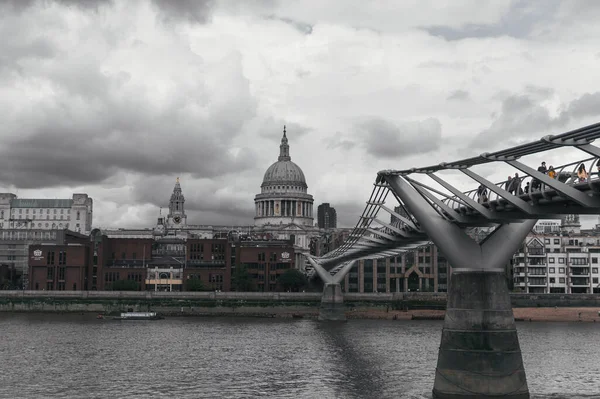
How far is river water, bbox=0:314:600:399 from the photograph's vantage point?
135 ft

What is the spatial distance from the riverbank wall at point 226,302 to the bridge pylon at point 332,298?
995 cm

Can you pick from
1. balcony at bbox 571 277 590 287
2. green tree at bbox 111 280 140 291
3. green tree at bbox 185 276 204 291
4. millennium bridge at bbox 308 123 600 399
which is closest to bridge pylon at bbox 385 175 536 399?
millennium bridge at bbox 308 123 600 399

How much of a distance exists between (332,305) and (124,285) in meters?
47.0

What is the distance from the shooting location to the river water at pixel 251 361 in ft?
135

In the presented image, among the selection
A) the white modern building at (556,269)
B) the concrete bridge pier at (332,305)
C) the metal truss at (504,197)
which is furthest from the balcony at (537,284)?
the metal truss at (504,197)

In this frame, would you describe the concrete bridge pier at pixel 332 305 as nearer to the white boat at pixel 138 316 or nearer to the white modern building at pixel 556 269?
the white boat at pixel 138 316

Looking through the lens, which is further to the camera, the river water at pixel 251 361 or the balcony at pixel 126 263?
the balcony at pixel 126 263

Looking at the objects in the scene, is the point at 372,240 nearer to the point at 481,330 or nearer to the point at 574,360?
the point at 574,360

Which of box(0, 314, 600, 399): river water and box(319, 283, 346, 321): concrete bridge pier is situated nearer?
box(0, 314, 600, 399): river water

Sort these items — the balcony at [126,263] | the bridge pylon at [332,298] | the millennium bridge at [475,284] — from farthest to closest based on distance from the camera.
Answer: the balcony at [126,263]
the bridge pylon at [332,298]
the millennium bridge at [475,284]

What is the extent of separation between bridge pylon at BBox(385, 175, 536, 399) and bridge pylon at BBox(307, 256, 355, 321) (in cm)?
6455

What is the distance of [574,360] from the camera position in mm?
55781

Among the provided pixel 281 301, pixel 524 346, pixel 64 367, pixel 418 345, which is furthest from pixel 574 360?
pixel 281 301

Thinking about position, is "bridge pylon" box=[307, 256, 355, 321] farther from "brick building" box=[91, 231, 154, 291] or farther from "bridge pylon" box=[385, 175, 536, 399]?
"bridge pylon" box=[385, 175, 536, 399]
